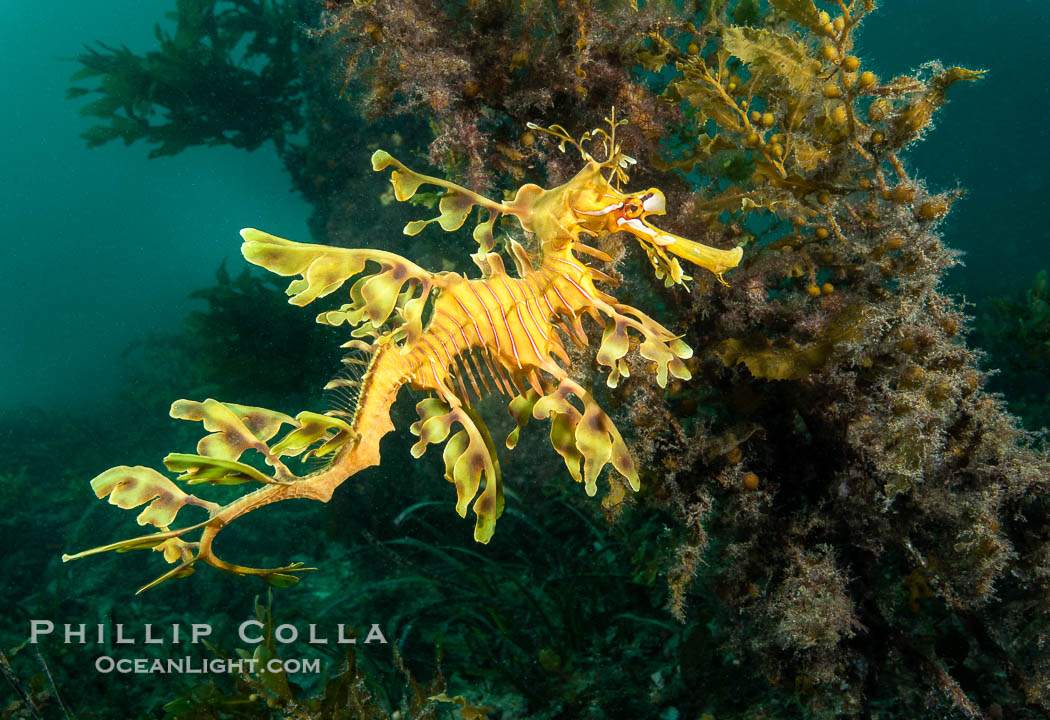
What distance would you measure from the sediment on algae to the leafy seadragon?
0.70 metres

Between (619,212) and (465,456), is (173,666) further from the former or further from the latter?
(619,212)

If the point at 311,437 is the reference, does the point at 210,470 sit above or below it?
below

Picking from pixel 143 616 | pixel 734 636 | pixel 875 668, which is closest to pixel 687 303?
pixel 734 636

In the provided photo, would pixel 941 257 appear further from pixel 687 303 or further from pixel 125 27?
pixel 125 27

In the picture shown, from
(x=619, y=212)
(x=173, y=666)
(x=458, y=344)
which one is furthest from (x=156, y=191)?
(x=619, y=212)

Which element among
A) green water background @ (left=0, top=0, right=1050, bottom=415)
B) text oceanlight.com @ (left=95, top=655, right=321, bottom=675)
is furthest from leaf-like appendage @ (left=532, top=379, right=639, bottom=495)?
text oceanlight.com @ (left=95, top=655, right=321, bottom=675)

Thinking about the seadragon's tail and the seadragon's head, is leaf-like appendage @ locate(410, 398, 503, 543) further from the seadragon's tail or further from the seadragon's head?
the seadragon's head

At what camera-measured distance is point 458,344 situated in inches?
60.2

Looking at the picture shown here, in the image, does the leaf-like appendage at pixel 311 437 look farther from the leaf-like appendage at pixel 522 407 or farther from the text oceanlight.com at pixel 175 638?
the text oceanlight.com at pixel 175 638

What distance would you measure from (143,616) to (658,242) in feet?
19.6

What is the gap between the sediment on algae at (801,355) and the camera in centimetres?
198

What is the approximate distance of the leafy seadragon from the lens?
138 cm

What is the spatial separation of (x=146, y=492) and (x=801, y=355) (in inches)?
86.4

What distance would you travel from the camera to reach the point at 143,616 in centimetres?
495
